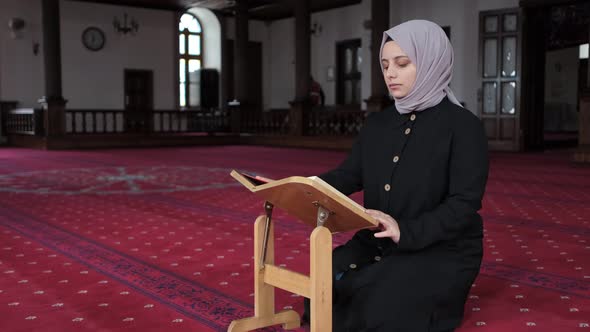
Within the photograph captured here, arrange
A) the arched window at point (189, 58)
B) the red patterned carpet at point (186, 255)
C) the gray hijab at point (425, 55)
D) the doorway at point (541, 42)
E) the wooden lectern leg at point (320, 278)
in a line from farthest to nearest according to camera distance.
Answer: the arched window at point (189, 58) < the doorway at point (541, 42) < the red patterned carpet at point (186, 255) < the gray hijab at point (425, 55) < the wooden lectern leg at point (320, 278)

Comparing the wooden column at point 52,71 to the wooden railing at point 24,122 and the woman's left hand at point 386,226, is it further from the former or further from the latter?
the woman's left hand at point 386,226

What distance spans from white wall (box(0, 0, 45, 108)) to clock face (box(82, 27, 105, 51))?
1038 millimetres

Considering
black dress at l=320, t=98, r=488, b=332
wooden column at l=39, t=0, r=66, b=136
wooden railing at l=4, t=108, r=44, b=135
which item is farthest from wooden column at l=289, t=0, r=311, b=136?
black dress at l=320, t=98, r=488, b=332

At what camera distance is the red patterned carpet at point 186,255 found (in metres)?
2.29

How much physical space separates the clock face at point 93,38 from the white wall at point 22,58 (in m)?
1.04

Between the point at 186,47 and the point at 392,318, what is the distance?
15.7 m

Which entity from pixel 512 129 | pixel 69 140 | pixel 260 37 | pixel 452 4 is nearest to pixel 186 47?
pixel 260 37

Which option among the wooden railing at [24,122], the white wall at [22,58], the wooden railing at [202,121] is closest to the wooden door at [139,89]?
the wooden railing at [202,121]

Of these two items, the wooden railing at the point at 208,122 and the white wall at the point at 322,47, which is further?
the white wall at the point at 322,47

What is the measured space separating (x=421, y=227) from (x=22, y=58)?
47.2 feet

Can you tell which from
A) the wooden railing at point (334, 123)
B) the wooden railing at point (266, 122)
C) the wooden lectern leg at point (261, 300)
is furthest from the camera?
the wooden railing at point (266, 122)

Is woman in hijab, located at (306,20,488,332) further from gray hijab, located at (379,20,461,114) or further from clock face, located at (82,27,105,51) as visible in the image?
clock face, located at (82,27,105,51)

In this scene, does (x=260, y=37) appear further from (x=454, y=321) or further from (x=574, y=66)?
(x=454, y=321)

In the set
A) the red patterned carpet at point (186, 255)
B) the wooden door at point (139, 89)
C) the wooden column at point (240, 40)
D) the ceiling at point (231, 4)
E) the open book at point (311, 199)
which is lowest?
the red patterned carpet at point (186, 255)
